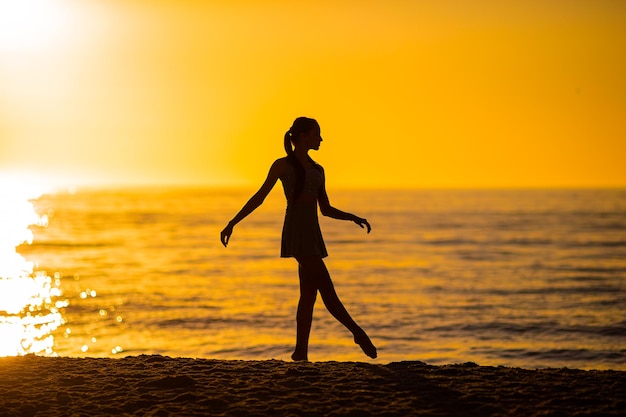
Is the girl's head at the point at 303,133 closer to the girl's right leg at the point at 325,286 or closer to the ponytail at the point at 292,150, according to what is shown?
the ponytail at the point at 292,150

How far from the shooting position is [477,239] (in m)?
52.7

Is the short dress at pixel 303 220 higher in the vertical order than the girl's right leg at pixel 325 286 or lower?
higher

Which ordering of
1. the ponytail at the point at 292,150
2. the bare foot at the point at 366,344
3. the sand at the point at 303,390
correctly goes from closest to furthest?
the sand at the point at 303,390 < the ponytail at the point at 292,150 < the bare foot at the point at 366,344

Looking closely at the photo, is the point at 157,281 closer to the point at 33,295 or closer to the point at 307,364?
the point at 33,295

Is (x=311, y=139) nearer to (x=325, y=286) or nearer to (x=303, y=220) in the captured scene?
(x=303, y=220)

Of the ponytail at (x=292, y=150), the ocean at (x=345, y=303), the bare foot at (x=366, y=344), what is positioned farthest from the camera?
the ocean at (x=345, y=303)

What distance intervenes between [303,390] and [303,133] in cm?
218

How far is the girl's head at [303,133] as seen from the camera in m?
7.20

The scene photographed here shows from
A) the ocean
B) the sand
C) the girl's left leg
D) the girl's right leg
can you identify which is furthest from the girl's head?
the ocean

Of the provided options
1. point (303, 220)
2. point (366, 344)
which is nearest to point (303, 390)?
point (366, 344)

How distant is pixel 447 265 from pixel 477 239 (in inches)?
721

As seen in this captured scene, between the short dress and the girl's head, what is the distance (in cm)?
21

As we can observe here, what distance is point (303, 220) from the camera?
7242 mm

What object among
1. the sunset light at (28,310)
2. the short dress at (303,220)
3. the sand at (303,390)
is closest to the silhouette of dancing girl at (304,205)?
the short dress at (303,220)
